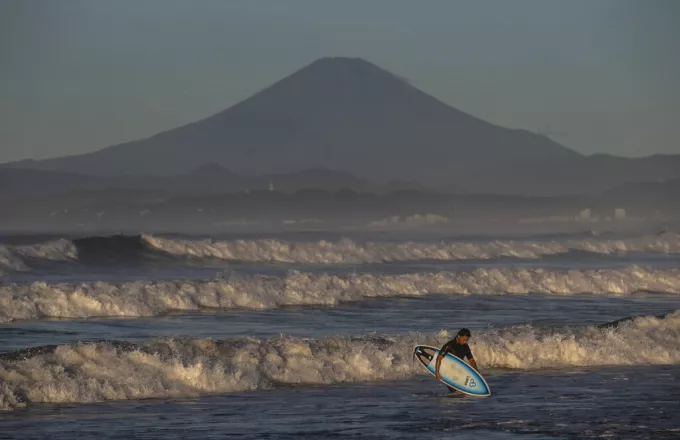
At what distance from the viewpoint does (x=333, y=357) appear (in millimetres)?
24281

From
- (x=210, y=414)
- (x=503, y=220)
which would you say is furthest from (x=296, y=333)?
(x=503, y=220)

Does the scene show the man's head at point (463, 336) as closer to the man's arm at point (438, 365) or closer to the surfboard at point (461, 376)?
the surfboard at point (461, 376)

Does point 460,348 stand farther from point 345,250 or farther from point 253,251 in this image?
point 345,250

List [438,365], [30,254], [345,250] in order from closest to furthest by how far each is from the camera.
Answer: [438,365], [30,254], [345,250]

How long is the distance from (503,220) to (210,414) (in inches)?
5756

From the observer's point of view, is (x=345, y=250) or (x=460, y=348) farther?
(x=345, y=250)

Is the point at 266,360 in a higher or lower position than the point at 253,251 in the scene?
lower

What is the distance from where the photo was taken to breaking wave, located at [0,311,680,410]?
68.7 feet

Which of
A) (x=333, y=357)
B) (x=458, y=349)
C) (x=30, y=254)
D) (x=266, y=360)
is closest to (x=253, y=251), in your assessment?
(x=30, y=254)

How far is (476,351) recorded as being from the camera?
2591cm

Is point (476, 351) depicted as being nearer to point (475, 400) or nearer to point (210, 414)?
point (475, 400)

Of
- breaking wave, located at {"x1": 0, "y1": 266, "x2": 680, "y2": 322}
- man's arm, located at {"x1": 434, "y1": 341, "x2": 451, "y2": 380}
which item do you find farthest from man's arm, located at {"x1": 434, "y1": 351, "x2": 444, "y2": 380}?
breaking wave, located at {"x1": 0, "y1": 266, "x2": 680, "y2": 322}

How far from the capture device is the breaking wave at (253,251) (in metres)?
57.0

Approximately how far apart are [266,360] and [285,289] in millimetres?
15448
